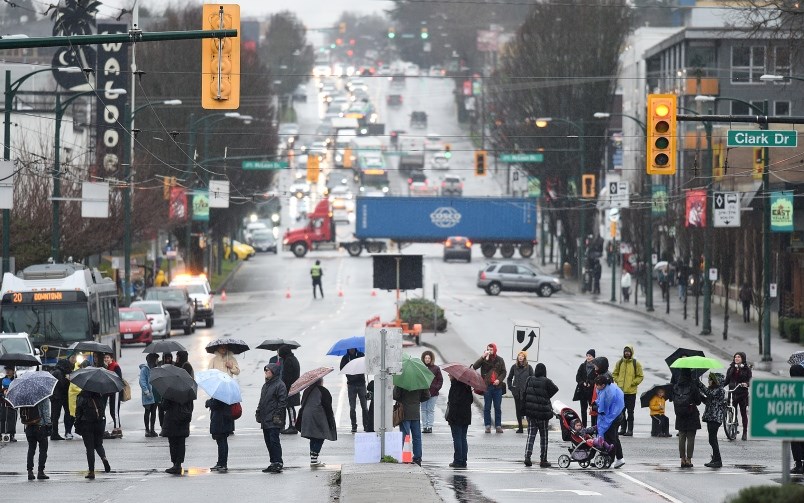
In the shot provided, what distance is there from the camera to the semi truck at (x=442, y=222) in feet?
304

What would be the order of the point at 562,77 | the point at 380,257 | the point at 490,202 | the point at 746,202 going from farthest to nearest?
the point at 490,202 < the point at 562,77 < the point at 746,202 < the point at 380,257

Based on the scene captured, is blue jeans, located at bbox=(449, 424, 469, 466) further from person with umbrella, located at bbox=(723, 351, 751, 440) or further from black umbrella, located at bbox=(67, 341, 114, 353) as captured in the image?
black umbrella, located at bbox=(67, 341, 114, 353)

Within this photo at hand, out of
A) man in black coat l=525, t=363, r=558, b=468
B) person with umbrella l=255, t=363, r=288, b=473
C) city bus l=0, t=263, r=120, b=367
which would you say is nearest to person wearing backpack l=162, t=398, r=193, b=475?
person with umbrella l=255, t=363, r=288, b=473

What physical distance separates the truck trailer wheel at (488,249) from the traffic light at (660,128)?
69.2 meters

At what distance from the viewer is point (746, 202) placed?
190 ft

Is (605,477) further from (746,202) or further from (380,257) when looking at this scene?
(746,202)

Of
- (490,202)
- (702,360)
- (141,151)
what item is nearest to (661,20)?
(490,202)

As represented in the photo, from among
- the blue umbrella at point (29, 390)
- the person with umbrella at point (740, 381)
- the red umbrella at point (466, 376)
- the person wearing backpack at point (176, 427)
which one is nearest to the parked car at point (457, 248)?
the person with umbrella at point (740, 381)

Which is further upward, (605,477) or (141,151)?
(141,151)

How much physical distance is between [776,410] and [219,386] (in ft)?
35.3

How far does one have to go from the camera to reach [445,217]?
94062 mm

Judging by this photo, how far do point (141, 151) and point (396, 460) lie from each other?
53.4 meters

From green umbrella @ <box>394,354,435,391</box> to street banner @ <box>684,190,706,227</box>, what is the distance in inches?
1337

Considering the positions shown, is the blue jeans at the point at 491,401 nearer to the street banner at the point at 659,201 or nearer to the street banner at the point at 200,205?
the street banner at the point at 659,201
